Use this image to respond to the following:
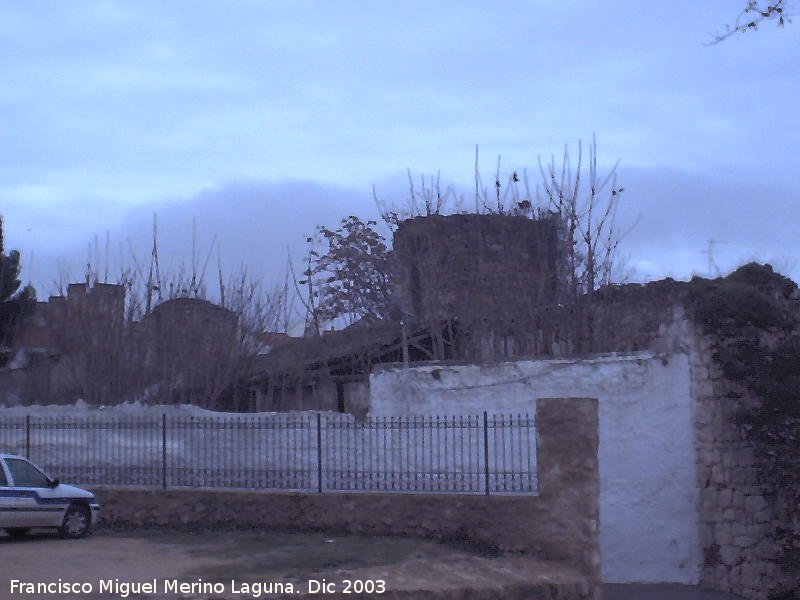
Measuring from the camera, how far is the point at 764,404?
16047 millimetres

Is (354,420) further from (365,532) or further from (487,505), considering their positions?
(487,505)

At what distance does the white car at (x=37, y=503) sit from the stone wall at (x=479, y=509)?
1364 millimetres

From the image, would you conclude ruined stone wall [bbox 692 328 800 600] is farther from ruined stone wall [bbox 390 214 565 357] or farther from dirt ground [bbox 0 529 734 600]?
ruined stone wall [bbox 390 214 565 357]

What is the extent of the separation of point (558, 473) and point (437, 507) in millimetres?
2048

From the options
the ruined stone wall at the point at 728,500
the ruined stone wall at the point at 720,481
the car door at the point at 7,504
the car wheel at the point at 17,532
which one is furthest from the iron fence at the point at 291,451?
the ruined stone wall at the point at 728,500

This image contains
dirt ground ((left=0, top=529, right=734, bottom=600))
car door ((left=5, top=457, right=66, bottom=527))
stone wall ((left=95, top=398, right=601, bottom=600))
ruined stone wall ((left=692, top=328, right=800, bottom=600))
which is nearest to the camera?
dirt ground ((left=0, top=529, right=734, bottom=600))

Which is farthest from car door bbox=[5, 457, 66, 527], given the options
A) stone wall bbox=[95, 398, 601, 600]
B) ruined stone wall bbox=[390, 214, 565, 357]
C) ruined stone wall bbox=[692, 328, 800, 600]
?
ruined stone wall bbox=[692, 328, 800, 600]

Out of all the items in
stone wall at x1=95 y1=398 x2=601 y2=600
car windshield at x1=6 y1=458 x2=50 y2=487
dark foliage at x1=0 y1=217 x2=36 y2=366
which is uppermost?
dark foliage at x1=0 y1=217 x2=36 y2=366

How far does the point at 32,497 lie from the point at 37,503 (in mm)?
127

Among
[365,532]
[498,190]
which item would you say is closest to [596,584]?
[365,532]

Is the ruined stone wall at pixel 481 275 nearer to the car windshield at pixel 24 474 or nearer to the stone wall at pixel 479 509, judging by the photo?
the stone wall at pixel 479 509

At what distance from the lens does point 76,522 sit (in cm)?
1512

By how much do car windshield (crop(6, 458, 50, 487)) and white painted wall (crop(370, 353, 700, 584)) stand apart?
741 centimetres

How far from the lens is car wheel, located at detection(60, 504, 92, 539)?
1495 centimetres
